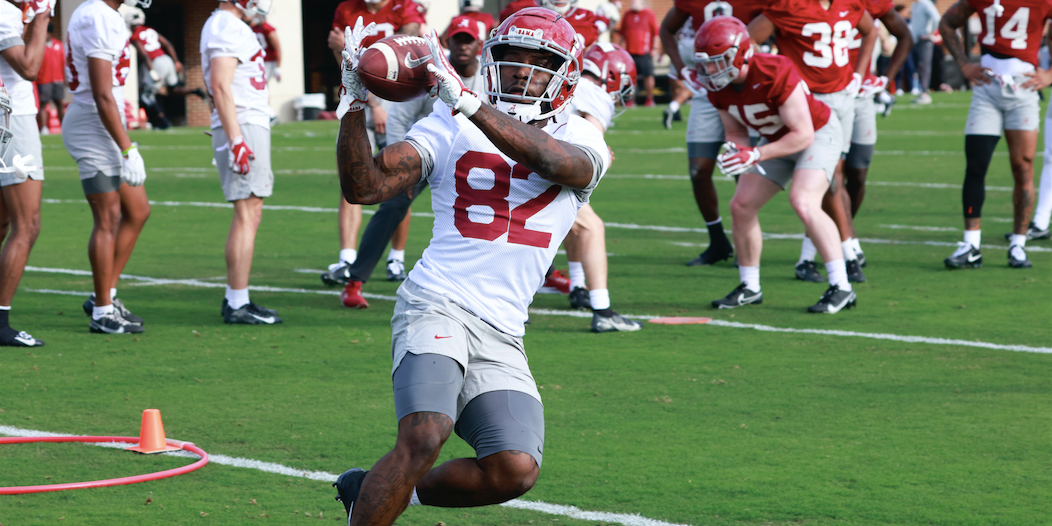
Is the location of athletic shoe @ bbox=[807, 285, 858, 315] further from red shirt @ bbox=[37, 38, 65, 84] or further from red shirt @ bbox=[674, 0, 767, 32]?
red shirt @ bbox=[37, 38, 65, 84]

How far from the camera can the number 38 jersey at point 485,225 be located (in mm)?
3830

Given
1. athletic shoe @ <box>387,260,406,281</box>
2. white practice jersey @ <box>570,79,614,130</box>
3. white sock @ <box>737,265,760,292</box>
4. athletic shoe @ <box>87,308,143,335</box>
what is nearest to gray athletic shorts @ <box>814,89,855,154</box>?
white sock @ <box>737,265,760,292</box>

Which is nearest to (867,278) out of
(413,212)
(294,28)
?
(413,212)

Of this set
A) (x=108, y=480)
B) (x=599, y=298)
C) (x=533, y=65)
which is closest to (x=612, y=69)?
(x=599, y=298)

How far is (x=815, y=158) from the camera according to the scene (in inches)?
318

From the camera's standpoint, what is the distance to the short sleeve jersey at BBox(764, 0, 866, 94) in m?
8.98

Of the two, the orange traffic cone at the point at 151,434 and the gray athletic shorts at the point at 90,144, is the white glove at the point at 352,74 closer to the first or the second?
the orange traffic cone at the point at 151,434

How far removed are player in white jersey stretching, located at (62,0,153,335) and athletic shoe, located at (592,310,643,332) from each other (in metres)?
2.84

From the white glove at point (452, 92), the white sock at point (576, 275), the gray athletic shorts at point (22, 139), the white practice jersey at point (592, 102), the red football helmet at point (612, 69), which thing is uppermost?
the white glove at point (452, 92)

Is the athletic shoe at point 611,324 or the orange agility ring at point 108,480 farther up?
the orange agility ring at point 108,480

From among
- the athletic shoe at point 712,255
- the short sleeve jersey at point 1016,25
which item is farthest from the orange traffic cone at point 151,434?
the short sleeve jersey at point 1016,25

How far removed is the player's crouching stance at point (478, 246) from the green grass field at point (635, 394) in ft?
2.43

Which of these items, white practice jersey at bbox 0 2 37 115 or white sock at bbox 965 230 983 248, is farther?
white sock at bbox 965 230 983 248

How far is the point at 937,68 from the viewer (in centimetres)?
3625
